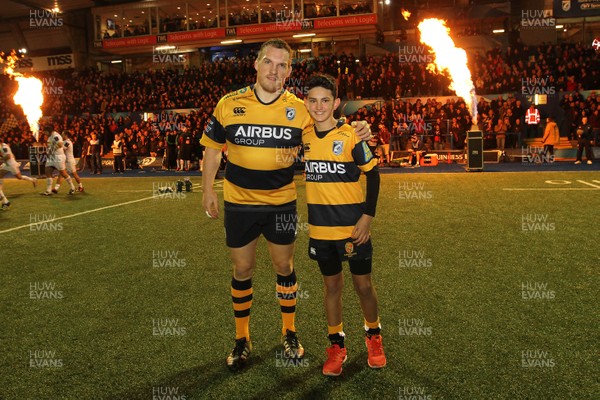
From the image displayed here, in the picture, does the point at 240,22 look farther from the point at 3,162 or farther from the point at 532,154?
the point at 3,162

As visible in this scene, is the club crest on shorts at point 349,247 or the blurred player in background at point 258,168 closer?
the club crest on shorts at point 349,247

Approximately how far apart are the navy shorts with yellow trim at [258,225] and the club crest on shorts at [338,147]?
2.14 ft

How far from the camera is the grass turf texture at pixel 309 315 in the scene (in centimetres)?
361

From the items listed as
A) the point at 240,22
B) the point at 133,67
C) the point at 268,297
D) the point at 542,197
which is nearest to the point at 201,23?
the point at 240,22

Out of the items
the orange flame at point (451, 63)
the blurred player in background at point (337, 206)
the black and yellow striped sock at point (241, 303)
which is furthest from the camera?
the orange flame at point (451, 63)

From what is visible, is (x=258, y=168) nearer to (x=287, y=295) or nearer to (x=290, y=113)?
(x=290, y=113)

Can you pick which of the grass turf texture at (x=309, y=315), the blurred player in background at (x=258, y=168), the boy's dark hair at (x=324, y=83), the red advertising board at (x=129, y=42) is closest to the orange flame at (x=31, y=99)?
the red advertising board at (x=129, y=42)

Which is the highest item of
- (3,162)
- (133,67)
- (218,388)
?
(133,67)

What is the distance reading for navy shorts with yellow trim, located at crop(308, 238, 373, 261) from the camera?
3652 millimetres

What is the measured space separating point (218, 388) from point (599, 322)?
3.48m

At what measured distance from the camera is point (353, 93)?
97.6 ft

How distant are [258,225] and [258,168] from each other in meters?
0.47

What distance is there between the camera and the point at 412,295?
5.46m

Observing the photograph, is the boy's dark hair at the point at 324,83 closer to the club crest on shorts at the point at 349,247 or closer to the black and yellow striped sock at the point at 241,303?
the club crest on shorts at the point at 349,247
